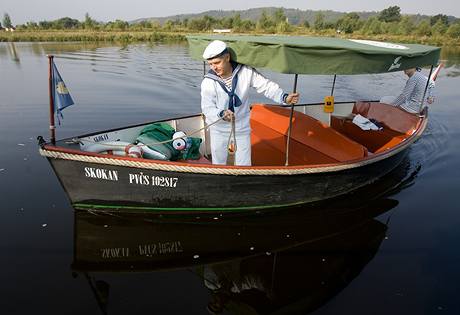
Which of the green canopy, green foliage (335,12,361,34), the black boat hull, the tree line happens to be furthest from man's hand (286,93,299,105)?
green foliage (335,12,361,34)

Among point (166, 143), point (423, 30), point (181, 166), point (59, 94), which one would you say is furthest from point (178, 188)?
point (423, 30)

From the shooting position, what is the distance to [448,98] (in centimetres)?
1459

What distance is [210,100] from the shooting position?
460 centimetres

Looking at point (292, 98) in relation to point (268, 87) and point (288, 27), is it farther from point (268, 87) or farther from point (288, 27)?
point (288, 27)

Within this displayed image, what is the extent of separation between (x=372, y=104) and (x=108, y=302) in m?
7.08

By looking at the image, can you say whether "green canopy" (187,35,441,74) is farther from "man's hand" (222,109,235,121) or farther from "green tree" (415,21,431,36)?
"green tree" (415,21,431,36)

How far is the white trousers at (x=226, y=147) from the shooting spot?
494 centimetres

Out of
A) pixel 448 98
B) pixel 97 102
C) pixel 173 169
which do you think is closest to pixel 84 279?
pixel 173 169

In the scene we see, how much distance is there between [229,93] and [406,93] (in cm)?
538

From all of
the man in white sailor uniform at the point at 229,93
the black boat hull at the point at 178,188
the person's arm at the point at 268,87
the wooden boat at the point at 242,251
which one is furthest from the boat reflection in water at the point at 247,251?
the person's arm at the point at 268,87

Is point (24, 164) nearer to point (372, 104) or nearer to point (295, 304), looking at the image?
point (295, 304)

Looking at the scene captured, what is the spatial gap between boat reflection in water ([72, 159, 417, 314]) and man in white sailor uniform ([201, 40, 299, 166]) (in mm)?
1438

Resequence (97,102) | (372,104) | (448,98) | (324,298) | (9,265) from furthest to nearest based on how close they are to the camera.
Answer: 1. (448,98)
2. (97,102)
3. (372,104)
4. (9,265)
5. (324,298)

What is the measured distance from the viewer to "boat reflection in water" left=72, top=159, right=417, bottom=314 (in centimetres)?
393
